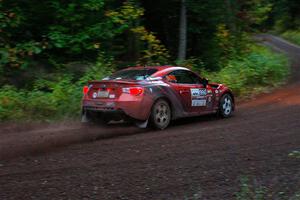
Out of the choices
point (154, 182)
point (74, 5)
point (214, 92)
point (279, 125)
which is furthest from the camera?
point (74, 5)

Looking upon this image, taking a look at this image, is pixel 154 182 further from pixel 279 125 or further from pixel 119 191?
pixel 279 125

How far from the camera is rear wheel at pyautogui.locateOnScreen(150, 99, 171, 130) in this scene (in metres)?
10.5

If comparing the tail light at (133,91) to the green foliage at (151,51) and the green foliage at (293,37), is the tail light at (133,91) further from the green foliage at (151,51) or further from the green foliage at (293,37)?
the green foliage at (293,37)

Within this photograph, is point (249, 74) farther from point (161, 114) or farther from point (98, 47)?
point (161, 114)

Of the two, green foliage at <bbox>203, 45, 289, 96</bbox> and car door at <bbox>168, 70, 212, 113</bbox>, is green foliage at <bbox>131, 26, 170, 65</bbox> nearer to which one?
green foliage at <bbox>203, 45, 289, 96</bbox>

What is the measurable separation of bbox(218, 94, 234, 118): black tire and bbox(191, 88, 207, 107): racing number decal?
30.9 inches

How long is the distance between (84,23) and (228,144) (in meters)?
9.18

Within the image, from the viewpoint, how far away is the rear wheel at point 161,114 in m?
10.5

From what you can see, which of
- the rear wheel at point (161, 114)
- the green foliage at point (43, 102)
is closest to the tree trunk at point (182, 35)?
the green foliage at point (43, 102)

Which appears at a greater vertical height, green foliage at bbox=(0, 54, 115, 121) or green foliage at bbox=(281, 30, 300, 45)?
green foliage at bbox=(281, 30, 300, 45)

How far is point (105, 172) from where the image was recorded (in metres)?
6.74

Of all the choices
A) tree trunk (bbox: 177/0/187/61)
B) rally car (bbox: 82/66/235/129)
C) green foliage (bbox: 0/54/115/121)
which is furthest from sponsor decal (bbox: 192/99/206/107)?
tree trunk (bbox: 177/0/187/61)

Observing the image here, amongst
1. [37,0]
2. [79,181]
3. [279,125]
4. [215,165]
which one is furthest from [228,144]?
[37,0]

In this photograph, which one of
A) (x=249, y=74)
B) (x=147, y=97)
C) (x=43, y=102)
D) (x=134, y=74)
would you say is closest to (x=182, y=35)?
(x=249, y=74)
